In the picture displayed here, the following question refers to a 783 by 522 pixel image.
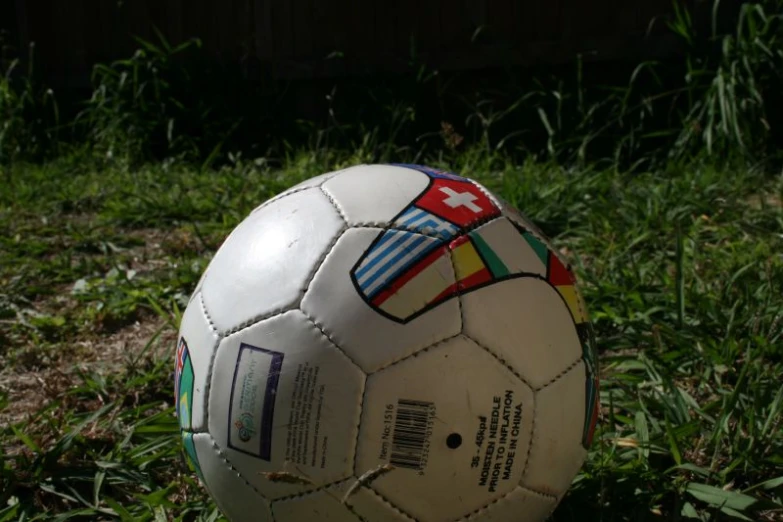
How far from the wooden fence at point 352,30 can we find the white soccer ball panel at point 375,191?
380cm

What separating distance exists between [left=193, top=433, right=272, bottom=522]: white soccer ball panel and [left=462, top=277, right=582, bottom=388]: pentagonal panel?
0.52 metres

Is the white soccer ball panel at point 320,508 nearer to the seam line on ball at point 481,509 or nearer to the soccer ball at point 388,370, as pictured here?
the soccer ball at point 388,370

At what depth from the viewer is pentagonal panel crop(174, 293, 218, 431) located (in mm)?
1652

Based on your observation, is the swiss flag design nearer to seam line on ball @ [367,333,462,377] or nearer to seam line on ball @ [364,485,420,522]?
seam line on ball @ [367,333,462,377]

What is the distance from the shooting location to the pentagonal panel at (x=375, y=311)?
1.50 meters

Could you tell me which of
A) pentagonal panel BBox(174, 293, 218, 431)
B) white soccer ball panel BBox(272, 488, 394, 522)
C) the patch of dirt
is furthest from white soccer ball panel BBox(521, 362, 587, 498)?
the patch of dirt

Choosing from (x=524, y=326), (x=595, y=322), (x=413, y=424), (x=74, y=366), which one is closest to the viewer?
A: (x=413, y=424)

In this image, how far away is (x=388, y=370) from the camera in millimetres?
1491

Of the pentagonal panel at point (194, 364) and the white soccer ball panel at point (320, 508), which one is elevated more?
the pentagonal panel at point (194, 364)

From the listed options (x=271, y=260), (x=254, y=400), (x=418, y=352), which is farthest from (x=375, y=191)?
(x=254, y=400)

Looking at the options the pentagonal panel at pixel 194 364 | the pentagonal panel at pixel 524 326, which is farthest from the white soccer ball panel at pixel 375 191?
the pentagonal panel at pixel 194 364

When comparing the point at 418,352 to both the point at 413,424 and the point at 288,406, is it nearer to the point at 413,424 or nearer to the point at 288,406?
the point at 413,424

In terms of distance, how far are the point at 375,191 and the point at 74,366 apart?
1.44 meters

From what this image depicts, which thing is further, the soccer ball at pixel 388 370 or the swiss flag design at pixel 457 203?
the swiss flag design at pixel 457 203
